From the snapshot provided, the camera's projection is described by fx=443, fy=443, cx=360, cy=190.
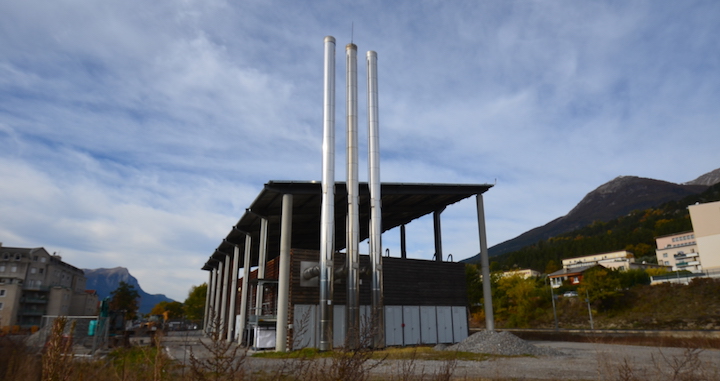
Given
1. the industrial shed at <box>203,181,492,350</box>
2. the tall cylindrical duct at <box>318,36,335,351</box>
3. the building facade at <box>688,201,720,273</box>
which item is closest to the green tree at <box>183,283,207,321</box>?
the industrial shed at <box>203,181,492,350</box>

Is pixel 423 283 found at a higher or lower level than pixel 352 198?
lower

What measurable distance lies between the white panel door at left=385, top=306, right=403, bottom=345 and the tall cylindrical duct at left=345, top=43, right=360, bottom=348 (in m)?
3.85

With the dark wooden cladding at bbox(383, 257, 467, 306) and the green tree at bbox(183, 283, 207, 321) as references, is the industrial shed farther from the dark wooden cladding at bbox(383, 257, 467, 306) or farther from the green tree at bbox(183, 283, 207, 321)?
the green tree at bbox(183, 283, 207, 321)

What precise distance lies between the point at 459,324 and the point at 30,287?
68.5 metres

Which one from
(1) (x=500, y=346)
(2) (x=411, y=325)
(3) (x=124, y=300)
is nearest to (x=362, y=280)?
(2) (x=411, y=325)

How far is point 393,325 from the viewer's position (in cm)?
2900

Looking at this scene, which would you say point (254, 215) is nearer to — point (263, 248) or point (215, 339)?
point (263, 248)

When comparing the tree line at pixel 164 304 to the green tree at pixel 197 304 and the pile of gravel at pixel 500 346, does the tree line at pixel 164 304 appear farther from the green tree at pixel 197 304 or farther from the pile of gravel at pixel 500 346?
the pile of gravel at pixel 500 346

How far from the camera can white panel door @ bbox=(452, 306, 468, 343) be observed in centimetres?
3183

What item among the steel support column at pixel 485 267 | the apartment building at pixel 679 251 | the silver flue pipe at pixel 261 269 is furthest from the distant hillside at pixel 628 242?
the silver flue pipe at pixel 261 269

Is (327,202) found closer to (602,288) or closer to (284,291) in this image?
(284,291)

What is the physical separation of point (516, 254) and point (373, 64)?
106426 mm

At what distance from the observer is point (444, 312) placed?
31.6 meters

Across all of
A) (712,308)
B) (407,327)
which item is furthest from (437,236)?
(712,308)
